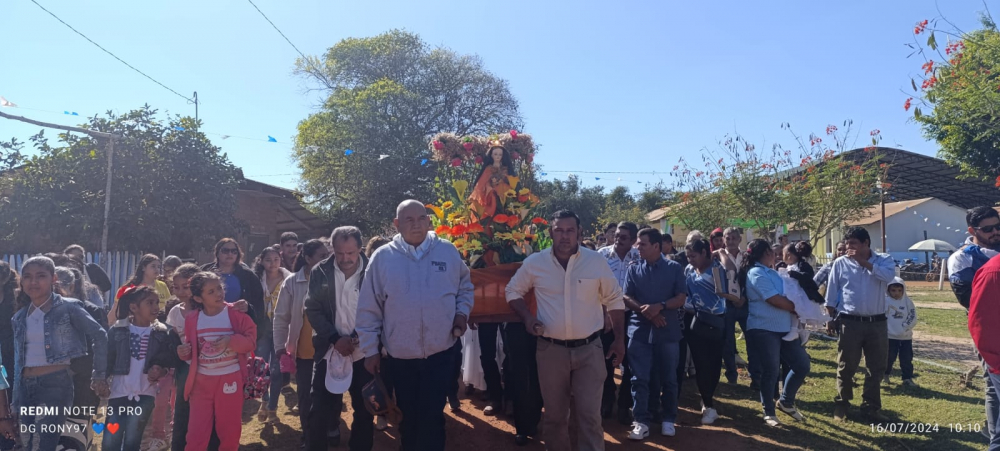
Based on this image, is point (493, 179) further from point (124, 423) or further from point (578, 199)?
point (578, 199)

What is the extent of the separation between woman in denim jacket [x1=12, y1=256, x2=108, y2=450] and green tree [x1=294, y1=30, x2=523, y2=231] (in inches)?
724

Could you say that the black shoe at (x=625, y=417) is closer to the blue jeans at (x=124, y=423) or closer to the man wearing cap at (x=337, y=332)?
the man wearing cap at (x=337, y=332)

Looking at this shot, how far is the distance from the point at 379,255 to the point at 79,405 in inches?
119

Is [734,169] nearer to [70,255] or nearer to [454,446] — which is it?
[454,446]

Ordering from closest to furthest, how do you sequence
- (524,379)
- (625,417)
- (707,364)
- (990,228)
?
(990,228), (524,379), (707,364), (625,417)

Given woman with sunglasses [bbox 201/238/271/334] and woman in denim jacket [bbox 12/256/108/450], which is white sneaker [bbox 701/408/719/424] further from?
woman in denim jacket [bbox 12/256/108/450]

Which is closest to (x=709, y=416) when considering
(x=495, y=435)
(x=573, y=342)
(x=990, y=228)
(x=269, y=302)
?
(x=495, y=435)

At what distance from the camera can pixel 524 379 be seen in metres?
5.38

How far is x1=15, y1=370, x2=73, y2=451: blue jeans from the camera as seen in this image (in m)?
4.44

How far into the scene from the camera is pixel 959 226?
1533 inches

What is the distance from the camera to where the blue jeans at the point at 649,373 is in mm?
5613

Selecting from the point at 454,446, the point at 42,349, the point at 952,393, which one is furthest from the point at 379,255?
the point at 952,393

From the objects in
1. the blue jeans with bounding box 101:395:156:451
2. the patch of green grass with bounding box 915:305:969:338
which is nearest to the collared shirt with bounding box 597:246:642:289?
the blue jeans with bounding box 101:395:156:451

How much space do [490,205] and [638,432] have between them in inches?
103
